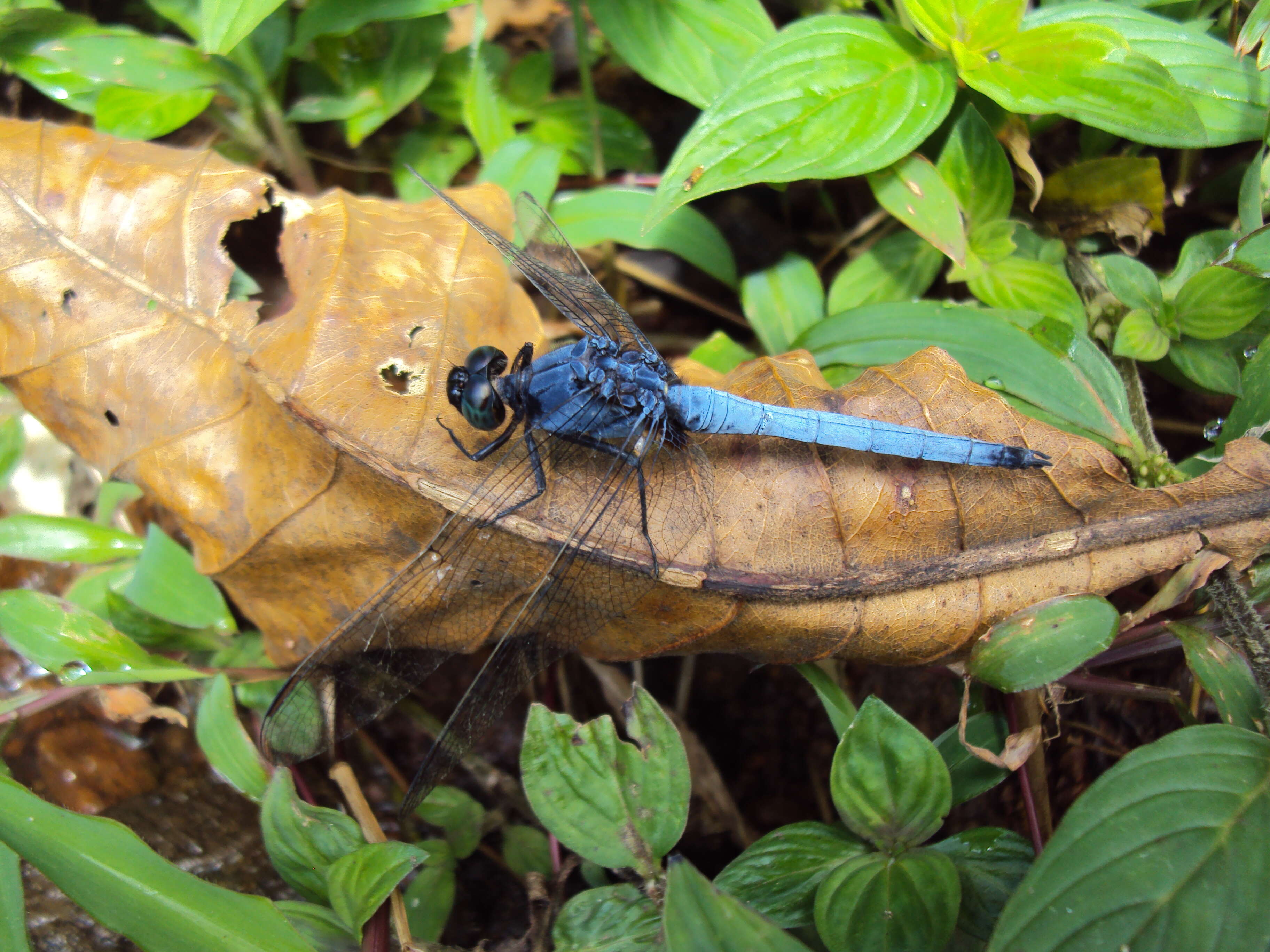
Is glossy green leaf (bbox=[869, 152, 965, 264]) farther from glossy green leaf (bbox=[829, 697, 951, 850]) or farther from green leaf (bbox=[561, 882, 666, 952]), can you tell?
green leaf (bbox=[561, 882, 666, 952])

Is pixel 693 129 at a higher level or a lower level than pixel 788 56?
lower

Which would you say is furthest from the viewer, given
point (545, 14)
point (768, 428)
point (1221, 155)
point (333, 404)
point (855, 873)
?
point (545, 14)

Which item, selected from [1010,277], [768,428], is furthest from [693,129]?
[1010,277]

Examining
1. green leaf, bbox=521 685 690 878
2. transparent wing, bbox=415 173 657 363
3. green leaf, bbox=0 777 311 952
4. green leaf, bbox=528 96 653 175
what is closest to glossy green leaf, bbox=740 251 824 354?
transparent wing, bbox=415 173 657 363

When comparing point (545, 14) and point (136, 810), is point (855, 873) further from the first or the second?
point (545, 14)

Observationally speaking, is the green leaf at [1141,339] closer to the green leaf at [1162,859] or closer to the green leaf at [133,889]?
the green leaf at [1162,859]

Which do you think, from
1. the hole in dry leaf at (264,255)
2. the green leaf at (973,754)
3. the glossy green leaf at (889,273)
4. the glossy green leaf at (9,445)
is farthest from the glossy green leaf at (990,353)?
the glossy green leaf at (9,445)

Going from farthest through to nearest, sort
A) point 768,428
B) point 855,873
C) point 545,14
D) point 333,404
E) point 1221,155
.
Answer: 1. point 545,14
2. point 1221,155
3. point 768,428
4. point 333,404
5. point 855,873

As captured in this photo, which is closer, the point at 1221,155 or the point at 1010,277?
the point at 1010,277
